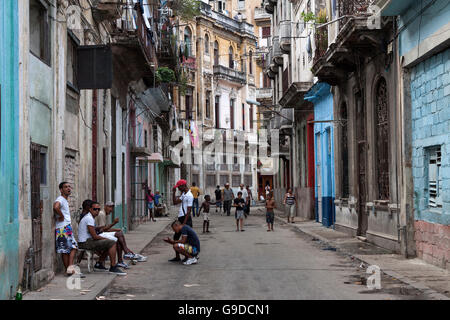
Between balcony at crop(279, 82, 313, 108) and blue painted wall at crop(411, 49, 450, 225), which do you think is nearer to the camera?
blue painted wall at crop(411, 49, 450, 225)

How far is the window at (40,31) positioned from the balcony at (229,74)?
42.5 metres

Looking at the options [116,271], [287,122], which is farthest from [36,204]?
[287,122]

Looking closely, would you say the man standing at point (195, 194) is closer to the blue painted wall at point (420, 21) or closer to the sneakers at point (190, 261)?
the sneakers at point (190, 261)

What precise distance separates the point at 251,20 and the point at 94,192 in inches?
1880

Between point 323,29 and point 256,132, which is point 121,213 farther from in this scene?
point 256,132

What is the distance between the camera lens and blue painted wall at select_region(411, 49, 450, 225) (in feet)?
38.5

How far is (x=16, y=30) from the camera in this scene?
8.88 metres

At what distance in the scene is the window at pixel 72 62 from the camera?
13367mm

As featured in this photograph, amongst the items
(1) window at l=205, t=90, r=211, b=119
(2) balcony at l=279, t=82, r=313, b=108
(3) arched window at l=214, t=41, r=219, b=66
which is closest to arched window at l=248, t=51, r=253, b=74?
(3) arched window at l=214, t=41, r=219, b=66

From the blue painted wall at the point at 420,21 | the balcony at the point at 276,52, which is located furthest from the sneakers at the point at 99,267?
the balcony at the point at 276,52

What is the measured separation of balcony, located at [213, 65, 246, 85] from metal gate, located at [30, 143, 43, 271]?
4378 centimetres

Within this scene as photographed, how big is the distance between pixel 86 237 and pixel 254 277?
2.92m

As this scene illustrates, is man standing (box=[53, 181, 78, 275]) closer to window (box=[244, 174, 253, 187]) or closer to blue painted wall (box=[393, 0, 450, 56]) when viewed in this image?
blue painted wall (box=[393, 0, 450, 56])

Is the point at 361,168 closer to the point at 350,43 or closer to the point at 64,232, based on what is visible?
the point at 350,43
